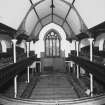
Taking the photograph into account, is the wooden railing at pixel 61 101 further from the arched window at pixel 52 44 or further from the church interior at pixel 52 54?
the arched window at pixel 52 44

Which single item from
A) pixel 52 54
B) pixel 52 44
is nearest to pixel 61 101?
pixel 52 44

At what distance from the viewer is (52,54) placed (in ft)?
95.6

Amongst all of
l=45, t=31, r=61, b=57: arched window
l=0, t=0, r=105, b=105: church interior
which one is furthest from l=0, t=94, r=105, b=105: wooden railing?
l=45, t=31, r=61, b=57: arched window

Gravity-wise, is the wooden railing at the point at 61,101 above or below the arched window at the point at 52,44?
below

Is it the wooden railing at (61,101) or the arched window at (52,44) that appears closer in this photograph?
the wooden railing at (61,101)

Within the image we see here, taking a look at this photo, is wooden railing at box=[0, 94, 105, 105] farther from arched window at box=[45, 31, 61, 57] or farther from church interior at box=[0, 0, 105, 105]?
arched window at box=[45, 31, 61, 57]

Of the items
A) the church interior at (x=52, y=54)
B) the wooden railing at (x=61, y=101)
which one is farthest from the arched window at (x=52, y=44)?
the wooden railing at (x=61, y=101)

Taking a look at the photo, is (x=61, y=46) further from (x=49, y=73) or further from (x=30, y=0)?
(x=30, y=0)

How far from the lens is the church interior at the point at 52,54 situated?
10.9 metres

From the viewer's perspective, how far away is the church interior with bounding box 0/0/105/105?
1091 centimetres

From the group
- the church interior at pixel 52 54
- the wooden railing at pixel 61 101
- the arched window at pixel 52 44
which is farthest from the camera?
the arched window at pixel 52 44

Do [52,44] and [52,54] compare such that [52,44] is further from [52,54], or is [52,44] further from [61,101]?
[61,101]

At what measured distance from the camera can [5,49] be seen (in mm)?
18031

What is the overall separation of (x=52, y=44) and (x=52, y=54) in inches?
58.8
